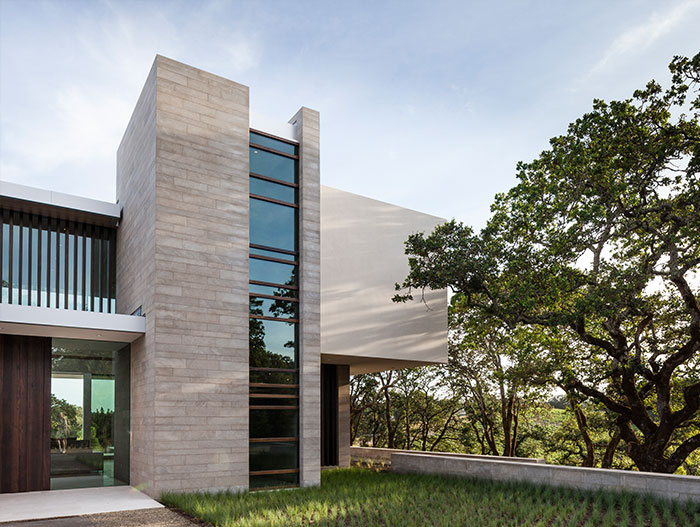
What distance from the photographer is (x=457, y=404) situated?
819 inches

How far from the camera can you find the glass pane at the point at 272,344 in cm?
1095

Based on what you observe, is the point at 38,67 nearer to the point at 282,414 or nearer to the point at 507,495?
the point at 282,414

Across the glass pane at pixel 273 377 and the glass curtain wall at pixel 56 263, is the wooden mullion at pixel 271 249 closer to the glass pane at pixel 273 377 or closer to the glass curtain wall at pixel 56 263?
the glass pane at pixel 273 377

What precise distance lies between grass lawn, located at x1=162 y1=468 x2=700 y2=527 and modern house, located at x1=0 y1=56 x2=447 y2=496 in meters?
1.22

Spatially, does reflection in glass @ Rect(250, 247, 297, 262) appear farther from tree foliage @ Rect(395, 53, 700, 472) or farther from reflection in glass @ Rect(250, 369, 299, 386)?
tree foliage @ Rect(395, 53, 700, 472)

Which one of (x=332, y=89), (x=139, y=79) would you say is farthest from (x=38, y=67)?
(x=332, y=89)

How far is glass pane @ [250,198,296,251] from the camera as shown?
37.2 feet

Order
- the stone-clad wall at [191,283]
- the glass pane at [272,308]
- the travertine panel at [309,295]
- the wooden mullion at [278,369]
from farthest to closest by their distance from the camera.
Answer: the travertine panel at [309,295], the glass pane at [272,308], the wooden mullion at [278,369], the stone-clad wall at [191,283]

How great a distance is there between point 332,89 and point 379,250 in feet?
13.3

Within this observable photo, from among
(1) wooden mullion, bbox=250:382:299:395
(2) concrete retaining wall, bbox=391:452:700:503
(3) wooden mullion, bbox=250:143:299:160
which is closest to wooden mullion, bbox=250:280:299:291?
(1) wooden mullion, bbox=250:382:299:395

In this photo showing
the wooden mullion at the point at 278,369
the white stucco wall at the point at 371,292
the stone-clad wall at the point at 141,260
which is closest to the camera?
the stone-clad wall at the point at 141,260

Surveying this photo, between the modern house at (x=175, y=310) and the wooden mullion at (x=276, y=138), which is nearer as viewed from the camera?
the modern house at (x=175, y=310)

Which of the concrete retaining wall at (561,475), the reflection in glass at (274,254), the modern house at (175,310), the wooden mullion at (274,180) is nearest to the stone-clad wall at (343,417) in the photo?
the concrete retaining wall at (561,475)

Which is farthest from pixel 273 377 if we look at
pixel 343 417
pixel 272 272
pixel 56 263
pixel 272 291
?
pixel 343 417
